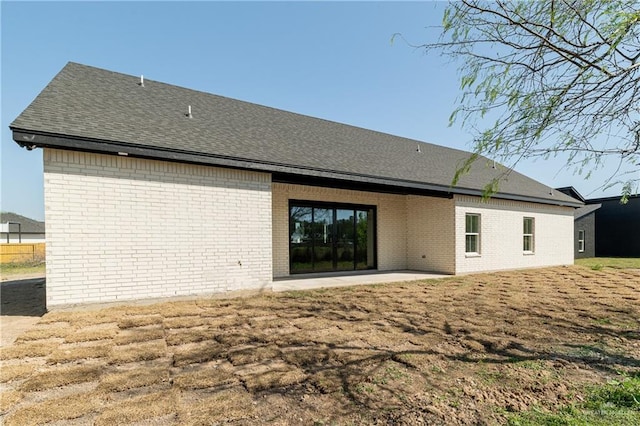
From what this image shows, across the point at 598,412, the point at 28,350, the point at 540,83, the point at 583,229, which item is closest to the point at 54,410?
the point at 28,350

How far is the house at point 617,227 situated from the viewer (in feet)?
77.5

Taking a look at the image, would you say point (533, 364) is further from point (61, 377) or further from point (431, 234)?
point (431, 234)

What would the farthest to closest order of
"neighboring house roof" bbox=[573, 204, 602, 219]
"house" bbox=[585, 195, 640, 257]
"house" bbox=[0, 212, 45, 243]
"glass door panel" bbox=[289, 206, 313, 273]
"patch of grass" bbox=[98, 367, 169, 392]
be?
1. "house" bbox=[0, 212, 45, 243]
2. "house" bbox=[585, 195, 640, 257]
3. "neighboring house roof" bbox=[573, 204, 602, 219]
4. "glass door panel" bbox=[289, 206, 313, 273]
5. "patch of grass" bbox=[98, 367, 169, 392]

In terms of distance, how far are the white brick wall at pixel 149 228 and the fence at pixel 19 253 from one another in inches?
684

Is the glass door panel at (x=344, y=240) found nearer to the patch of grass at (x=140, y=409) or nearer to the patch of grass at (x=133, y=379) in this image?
the patch of grass at (x=133, y=379)

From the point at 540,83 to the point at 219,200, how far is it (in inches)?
247

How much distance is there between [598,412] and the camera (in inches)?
105

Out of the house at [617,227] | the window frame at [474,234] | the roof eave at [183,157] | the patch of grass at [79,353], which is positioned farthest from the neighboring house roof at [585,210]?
the patch of grass at [79,353]

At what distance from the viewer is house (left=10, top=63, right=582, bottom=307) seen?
19.4ft

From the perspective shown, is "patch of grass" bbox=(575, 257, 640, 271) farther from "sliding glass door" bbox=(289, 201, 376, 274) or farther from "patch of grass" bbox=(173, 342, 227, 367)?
"patch of grass" bbox=(173, 342, 227, 367)

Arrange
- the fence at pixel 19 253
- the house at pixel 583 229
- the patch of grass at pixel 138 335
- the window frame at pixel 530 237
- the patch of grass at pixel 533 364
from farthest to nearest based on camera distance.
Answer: the house at pixel 583 229 < the fence at pixel 19 253 < the window frame at pixel 530 237 < the patch of grass at pixel 138 335 < the patch of grass at pixel 533 364

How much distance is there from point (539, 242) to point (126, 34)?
18.4 meters

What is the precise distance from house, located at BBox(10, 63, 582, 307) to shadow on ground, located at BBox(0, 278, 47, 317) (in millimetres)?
1136

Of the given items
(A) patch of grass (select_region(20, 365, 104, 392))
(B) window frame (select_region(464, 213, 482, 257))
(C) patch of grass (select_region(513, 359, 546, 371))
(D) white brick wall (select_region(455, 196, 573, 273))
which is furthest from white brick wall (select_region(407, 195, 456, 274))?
(A) patch of grass (select_region(20, 365, 104, 392))
